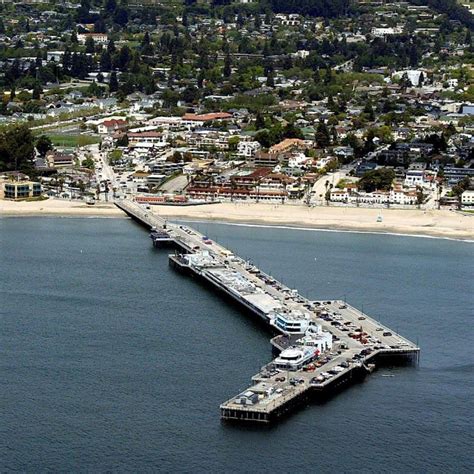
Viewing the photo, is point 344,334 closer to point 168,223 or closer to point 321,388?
point 321,388

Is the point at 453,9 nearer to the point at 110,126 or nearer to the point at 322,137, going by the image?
the point at 110,126

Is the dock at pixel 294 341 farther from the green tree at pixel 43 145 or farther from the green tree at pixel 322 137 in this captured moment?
the green tree at pixel 322 137

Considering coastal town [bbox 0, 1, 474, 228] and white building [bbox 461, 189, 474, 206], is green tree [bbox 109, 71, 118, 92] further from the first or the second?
white building [bbox 461, 189, 474, 206]

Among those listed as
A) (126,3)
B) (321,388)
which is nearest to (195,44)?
(126,3)

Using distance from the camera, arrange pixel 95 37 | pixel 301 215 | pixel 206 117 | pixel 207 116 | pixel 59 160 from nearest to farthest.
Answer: pixel 301 215 → pixel 59 160 → pixel 206 117 → pixel 207 116 → pixel 95 37

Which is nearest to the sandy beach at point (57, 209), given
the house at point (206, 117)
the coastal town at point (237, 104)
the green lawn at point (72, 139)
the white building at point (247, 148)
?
the coastal town at point (237, 104)

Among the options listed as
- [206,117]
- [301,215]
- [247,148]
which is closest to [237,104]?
[206,117]
